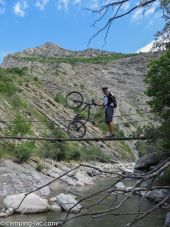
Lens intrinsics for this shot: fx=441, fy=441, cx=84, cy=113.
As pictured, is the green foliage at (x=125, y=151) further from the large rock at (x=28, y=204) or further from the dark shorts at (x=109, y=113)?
the dark shorts at (x=109, y=113)

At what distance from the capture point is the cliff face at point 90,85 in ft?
180

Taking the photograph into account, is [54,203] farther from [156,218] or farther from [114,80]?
[114,80]

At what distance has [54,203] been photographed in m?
19.7

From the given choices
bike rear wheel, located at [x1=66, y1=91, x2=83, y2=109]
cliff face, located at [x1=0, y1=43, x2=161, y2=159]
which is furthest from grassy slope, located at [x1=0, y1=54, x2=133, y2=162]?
bike rear wheel, located at [x1=66, y1=91, x2=83, y2=109]

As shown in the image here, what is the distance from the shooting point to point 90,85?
→ 269 feet

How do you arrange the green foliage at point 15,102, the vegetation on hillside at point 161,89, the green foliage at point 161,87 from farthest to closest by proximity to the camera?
1. the green foliage at point 15,102
2. the green foliage at point 161,87
3. the vegetation on hillside at point 161,89

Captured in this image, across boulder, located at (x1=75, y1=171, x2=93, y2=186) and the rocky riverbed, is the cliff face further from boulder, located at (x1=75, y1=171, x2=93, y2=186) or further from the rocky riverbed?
the rocky riverbed

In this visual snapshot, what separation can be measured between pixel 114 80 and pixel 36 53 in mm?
38733

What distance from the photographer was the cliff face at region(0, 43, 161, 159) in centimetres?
5491

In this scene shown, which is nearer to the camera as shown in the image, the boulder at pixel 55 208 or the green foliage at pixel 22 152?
the boulder at pixel 55 208

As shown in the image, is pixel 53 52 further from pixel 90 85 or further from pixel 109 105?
pixel 109 105

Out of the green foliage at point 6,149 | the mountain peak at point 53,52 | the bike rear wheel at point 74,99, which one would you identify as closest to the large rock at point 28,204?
the bike rear wheel at point 74,99

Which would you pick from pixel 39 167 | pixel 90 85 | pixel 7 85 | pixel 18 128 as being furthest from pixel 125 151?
pixel 39 167

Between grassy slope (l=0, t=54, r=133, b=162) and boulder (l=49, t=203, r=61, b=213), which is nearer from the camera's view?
boulder (l=49, t=203, r=61, b=213)
